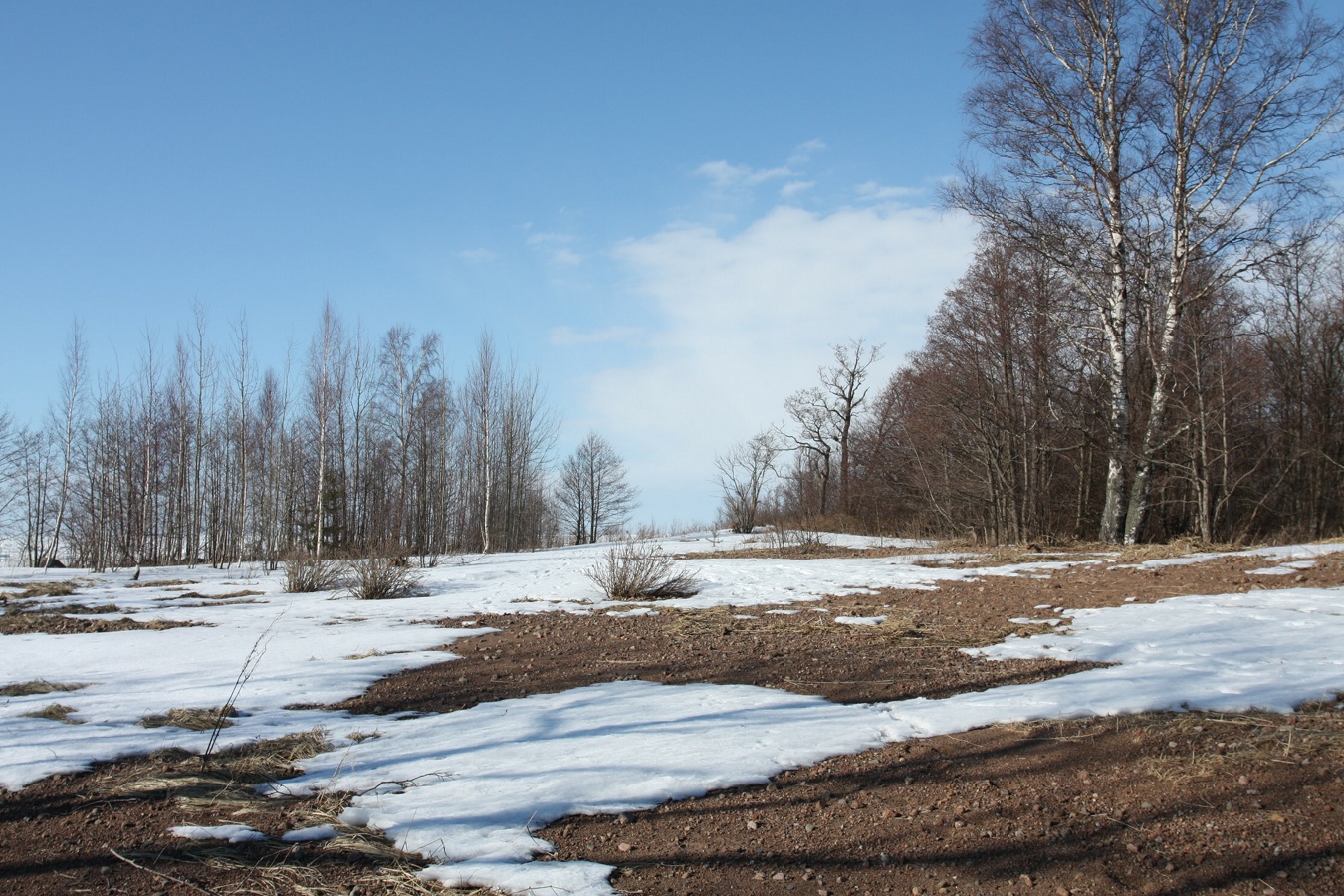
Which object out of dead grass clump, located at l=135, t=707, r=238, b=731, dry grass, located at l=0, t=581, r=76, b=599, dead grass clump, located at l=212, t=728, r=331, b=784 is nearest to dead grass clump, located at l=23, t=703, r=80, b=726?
dead grass clump, located at l=135, t=707, r=238, b=731

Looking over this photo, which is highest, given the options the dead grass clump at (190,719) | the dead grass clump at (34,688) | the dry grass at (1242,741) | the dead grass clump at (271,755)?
the dry grass at (1242,741)

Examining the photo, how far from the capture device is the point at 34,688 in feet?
16.7

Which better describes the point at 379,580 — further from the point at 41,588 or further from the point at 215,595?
the point at 41,588

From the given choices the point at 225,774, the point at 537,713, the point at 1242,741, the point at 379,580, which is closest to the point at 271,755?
the point at 225,774

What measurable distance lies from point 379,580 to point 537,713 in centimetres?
705

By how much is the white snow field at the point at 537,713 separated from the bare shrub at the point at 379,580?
302 centimetres

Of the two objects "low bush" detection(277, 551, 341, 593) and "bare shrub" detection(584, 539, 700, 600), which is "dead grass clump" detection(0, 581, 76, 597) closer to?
"low bush" detection(277, 551, 341, 593)

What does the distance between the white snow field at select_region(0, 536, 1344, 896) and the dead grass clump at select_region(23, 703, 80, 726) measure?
0.06 m

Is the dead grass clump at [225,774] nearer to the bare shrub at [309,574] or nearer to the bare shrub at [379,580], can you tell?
the bare shrub at [379,580]

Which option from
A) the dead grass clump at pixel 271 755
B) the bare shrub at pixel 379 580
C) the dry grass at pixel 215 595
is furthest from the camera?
the dry grass at pixel 215 595

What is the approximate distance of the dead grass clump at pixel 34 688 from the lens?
16.4 feet

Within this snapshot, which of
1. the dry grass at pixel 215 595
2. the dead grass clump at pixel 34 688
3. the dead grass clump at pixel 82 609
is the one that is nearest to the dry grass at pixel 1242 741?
the dead grass clump at pixel 34 688

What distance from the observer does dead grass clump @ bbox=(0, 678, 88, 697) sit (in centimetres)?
498

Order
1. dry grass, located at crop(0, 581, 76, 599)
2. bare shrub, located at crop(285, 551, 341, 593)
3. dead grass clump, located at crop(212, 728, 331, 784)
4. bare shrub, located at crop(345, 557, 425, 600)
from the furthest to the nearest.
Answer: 1. bare shrub, located at crop(285, 551, 341, 593)
2. dry grass, located at crop(0, 581, 76, 599)
3. bare shrub, located at crop(345, 557, 425, 600)
4. dead grass clump, located at crop(212, 728, 331, 784)
